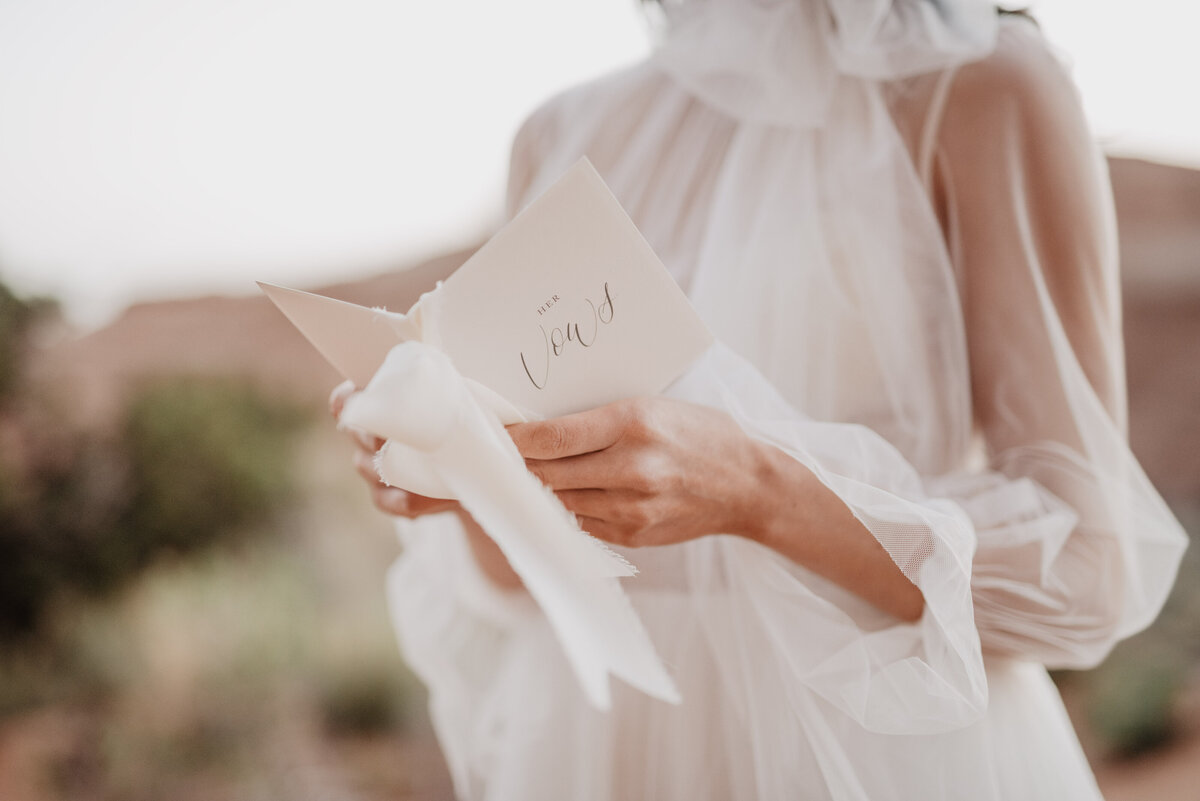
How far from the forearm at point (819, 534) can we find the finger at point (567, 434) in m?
0.14

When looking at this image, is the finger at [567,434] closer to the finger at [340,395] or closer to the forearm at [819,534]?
the forearm at [819,534]

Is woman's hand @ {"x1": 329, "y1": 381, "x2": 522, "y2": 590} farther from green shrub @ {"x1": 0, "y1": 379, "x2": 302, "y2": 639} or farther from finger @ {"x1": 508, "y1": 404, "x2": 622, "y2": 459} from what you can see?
green shrub @ {"x1": 0, "y1": 379, "x2": 302, "y2": 639}

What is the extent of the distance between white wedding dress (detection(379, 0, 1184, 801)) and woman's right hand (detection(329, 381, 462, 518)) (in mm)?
211

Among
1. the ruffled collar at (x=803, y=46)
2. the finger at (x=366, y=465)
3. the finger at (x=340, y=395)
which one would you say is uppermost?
the ruffled collar at (x=803, y=46)

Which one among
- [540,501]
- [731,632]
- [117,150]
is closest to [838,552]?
[731,632]

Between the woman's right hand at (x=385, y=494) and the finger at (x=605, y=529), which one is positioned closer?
the finger at (x=605, y=529)

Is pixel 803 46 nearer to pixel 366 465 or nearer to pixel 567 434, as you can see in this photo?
pixel 567 434

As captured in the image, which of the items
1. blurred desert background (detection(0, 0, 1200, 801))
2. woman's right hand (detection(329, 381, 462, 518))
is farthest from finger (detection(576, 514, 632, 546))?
blurred desert background (detection(0, 0, 1200, 801))

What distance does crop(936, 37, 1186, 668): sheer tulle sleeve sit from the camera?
1.90ft

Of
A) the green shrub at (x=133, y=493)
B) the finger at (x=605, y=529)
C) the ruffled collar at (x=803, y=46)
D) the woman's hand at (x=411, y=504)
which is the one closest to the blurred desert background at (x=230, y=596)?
the green shrub at (x=133, y=493)

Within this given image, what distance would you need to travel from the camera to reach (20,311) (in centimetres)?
344

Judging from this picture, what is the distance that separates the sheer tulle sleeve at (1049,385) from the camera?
580mm

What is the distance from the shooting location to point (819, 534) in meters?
0.55

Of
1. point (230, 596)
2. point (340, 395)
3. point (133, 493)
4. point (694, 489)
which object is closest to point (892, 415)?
point (694, 489)
